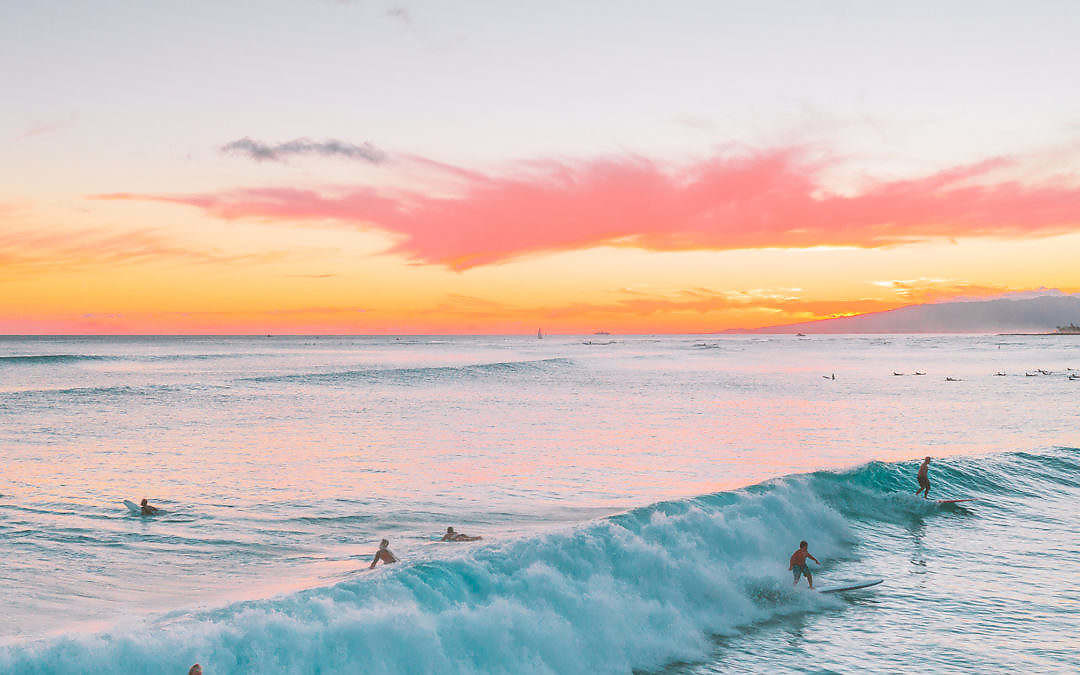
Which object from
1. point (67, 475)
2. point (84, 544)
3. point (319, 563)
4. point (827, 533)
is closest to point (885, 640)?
point (827, 533)

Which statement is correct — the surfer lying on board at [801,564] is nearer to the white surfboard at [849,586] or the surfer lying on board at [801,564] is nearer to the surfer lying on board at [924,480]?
the white surfboard at [849,586]

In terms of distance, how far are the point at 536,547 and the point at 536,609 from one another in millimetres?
1737

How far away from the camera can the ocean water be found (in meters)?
12.8

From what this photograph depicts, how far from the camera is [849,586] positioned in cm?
1691

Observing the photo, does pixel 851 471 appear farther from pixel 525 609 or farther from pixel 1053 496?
pixel 525 609

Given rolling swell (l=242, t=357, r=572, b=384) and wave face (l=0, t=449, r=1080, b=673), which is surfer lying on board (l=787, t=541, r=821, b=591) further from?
rolling swell (l=242, t=357, r=572, b=384)

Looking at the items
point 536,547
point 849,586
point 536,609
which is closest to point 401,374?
point 536,547

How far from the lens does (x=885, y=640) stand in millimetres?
13703

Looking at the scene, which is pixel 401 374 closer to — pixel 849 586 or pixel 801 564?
pixel 801 564

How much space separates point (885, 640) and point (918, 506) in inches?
484

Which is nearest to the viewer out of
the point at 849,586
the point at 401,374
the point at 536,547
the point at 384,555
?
the point at 536,547

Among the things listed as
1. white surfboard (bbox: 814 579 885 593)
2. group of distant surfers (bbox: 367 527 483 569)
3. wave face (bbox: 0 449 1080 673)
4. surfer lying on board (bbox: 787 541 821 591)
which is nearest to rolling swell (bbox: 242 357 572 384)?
group of distant surfers (bbox: 367 527 483 569)

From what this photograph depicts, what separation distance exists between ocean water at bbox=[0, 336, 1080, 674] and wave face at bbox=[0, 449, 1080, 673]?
5 cm

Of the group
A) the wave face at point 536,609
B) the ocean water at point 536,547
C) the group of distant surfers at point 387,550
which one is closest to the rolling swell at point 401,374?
the ocean water at point 536,547
